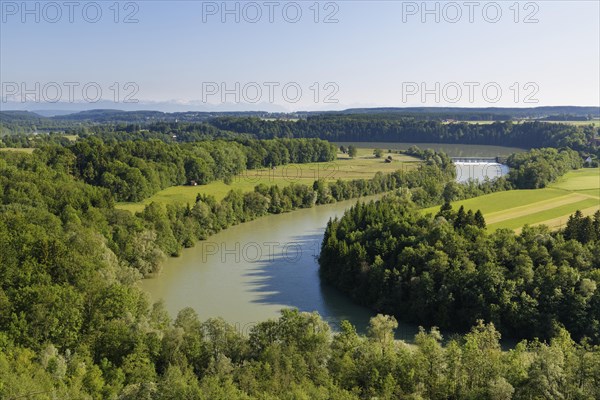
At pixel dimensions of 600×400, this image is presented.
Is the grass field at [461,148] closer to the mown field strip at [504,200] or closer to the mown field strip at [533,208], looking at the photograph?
the mown field strip at [504,200]

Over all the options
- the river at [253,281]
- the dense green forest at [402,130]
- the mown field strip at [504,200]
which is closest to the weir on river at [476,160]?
the dense green forest at [402,130]

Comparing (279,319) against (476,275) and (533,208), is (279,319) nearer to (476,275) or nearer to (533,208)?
(476,275)

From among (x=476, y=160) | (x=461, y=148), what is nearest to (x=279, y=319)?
(x=476, y=160)

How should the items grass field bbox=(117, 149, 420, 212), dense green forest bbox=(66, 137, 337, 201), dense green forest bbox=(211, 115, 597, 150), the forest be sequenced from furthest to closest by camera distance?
1. dense green forest bbox=(211, 115, 597, 150)
2. grass field bbox=(117, 149, 420, 212)
3. dense green forest bbox=(66, 137, 337, 201)
4. the forest

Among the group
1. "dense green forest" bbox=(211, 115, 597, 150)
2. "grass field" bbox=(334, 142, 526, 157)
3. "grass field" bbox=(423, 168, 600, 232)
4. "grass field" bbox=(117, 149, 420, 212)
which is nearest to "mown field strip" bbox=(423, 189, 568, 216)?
"grass field" bbox=(423, 168, 600, 232)

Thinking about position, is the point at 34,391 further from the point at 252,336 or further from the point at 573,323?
the point at 573,323

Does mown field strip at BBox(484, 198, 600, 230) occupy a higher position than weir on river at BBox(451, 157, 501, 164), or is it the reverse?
weir on river at BBox(451, 157, 501, 164)

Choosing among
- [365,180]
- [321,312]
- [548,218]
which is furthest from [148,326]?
[365,180]

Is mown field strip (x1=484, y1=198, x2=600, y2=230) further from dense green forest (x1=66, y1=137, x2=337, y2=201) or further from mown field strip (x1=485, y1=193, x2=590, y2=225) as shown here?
dense green forest (x1=66, y1=137, x2=337, y2=201)
